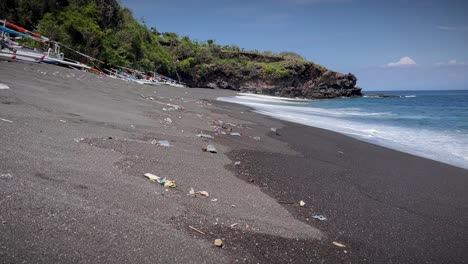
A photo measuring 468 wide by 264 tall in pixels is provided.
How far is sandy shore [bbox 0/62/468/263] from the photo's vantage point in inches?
97.3

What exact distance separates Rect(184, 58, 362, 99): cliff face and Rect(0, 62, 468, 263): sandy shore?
5012 centimetres

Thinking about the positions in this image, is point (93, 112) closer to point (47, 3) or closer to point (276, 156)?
point (276, 156)

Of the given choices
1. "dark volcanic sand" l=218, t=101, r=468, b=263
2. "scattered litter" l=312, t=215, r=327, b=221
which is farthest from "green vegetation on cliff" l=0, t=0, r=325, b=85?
"scattered litter" l=312, t=215, r=327, b=221

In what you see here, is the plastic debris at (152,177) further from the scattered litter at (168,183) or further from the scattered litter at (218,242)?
the scattered litter at (218,242)

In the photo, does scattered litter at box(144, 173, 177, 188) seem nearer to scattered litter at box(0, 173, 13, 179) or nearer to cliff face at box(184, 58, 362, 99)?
scattered litter at box(0, 173, 13, 179)

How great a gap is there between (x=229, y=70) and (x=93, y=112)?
52.9m

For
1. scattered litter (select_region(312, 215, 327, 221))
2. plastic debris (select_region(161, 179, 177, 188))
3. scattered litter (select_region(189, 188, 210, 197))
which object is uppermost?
plastic debris (select_region(161, 179, 177, 188))

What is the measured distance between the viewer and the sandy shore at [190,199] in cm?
247

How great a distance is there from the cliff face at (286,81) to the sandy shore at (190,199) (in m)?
50.1

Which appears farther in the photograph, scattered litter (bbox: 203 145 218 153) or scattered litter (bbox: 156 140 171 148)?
scattered litter (bbox: 203 145 218 153)

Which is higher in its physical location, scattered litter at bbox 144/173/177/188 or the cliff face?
the cliff face

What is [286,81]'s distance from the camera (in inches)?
2467

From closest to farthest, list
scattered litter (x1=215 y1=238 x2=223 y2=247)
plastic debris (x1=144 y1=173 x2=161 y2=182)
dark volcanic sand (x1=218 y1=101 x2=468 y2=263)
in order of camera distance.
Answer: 1. scattered litter (x1=215 y1=238 x2=223 y2=247)
2. dark volcanic sand (x1=218 y1=101 x2=468 y2=263)
3. plastic debris (x1=144 y1=173 x2=161 y2=182)

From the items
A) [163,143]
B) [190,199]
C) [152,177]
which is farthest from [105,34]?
[190,199]
